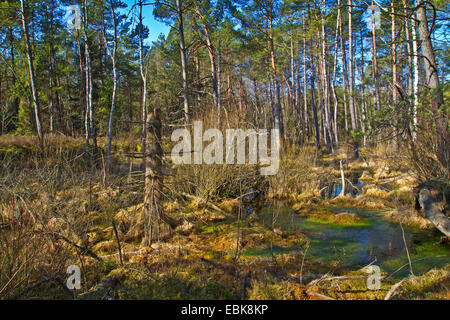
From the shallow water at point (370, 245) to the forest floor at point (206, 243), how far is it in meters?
0.03

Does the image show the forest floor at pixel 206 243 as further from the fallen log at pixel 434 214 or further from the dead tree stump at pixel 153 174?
the fallen log at pixel 434 214

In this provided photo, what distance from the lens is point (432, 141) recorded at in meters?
5.18

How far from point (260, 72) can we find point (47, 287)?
21.8m

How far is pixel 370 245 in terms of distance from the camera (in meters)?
4.61

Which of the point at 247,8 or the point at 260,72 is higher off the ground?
the point at 247,8

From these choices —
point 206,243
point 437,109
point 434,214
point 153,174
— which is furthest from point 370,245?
point 153,174

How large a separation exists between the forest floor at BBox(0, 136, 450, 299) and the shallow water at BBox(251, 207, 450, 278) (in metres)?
0.03

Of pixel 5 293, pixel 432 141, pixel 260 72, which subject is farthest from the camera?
pixel 260 72

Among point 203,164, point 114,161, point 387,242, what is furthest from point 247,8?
point 387,242

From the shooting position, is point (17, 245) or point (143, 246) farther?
point (143, 246)

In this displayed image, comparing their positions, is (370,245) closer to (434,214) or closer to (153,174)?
(434,214)
